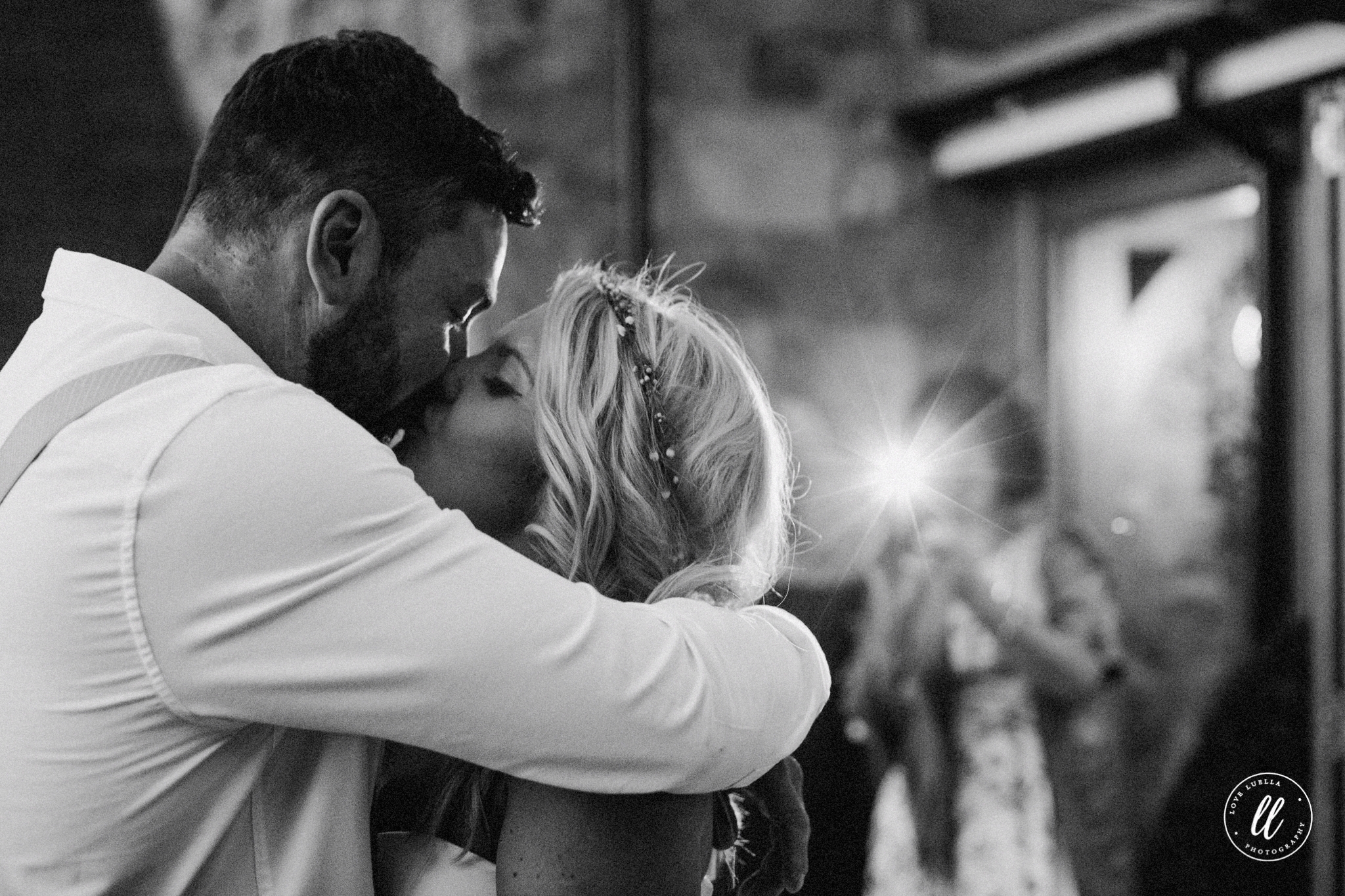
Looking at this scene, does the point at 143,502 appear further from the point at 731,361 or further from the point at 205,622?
the point at 731,361

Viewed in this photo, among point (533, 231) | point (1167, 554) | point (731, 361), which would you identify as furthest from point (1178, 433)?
point (731, 361)

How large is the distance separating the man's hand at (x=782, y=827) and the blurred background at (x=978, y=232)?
1.20 metres

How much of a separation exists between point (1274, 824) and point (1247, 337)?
1673mm

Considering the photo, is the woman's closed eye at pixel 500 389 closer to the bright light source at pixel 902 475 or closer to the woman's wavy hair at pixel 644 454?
the woman's wavy hair at pixel 644 454

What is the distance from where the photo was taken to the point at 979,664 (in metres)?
2.97

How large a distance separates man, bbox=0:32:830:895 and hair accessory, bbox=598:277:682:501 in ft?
0.98

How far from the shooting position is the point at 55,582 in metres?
0.98

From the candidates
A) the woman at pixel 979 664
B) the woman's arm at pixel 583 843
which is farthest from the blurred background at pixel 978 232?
the woman's arm at pixel 583 843

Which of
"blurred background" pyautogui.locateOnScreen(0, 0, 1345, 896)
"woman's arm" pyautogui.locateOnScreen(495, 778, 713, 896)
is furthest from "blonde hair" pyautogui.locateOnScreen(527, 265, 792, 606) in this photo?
"blurred background" pyautogui.locateOnScreen(0, 0, 1345, 896)

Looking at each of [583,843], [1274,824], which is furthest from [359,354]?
[1274,824]

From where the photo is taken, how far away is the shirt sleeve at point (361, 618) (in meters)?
0.94

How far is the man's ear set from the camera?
4.14 ft

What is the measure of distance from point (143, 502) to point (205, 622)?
0.11 metres

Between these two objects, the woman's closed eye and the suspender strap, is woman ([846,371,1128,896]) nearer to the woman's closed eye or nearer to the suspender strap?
the woman's closed eye
